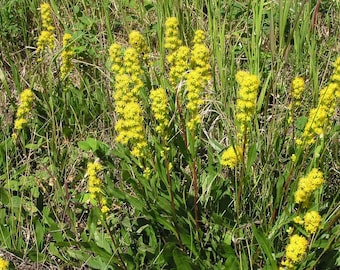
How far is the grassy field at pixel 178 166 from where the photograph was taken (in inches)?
85.0

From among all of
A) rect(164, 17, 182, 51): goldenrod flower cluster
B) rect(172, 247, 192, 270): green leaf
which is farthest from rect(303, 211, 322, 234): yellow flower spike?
rect(164, 17, 182, 51): goldenrod flower cluster

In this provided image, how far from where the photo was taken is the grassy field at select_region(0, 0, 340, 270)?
7.08 feet

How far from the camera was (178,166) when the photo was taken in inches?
114

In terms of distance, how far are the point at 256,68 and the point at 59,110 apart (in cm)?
120

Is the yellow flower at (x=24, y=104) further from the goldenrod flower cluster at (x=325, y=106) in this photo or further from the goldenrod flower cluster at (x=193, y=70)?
the goldenrod flower cluster at (x=325, y=106)

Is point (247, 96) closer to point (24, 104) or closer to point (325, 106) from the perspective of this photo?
point (325, 106)

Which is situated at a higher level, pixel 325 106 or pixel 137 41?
pixel 137 41

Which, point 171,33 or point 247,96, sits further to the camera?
point 171,33

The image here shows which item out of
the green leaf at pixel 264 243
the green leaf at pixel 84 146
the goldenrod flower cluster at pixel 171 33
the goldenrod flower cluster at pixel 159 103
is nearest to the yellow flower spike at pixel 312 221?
the green leaf at pixel 264 243

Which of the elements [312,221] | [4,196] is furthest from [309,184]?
[4,196]

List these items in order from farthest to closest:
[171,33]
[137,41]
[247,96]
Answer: [137,41]
[171,33]
[247,96]

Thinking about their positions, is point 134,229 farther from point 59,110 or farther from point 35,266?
point 59,110

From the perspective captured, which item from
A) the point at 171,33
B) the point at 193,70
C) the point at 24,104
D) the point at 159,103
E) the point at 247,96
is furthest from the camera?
the point at 24,104

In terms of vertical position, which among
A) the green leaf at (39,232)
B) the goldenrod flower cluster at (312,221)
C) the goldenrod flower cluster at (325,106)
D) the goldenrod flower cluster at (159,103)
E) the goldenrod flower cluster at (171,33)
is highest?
the goldenrod flower cluster at (171,33)
